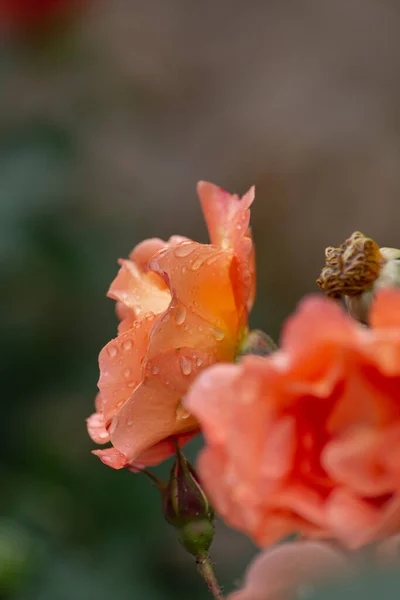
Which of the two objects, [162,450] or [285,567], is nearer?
[285,567]

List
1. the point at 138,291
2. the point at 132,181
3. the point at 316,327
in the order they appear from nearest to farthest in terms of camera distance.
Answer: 1. the point at 316,327
2. the point at 138,291
3. the point at 132,181

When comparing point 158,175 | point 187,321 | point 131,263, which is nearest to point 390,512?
point 187,321

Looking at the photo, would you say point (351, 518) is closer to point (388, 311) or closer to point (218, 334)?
point (388, 311)

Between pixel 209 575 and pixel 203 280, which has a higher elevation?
pixel 203 280

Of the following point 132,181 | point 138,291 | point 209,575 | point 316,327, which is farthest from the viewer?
point 132,181

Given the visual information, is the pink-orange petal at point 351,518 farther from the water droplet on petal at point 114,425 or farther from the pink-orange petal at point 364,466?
the water droplet on petal at point 114,425

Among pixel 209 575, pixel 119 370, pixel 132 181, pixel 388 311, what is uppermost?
pixel 388 311

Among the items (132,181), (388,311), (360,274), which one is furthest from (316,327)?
(132,181)

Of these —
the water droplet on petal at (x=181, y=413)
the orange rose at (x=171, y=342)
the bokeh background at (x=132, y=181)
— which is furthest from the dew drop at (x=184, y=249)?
the bokeh background at (x=132, y=181)
